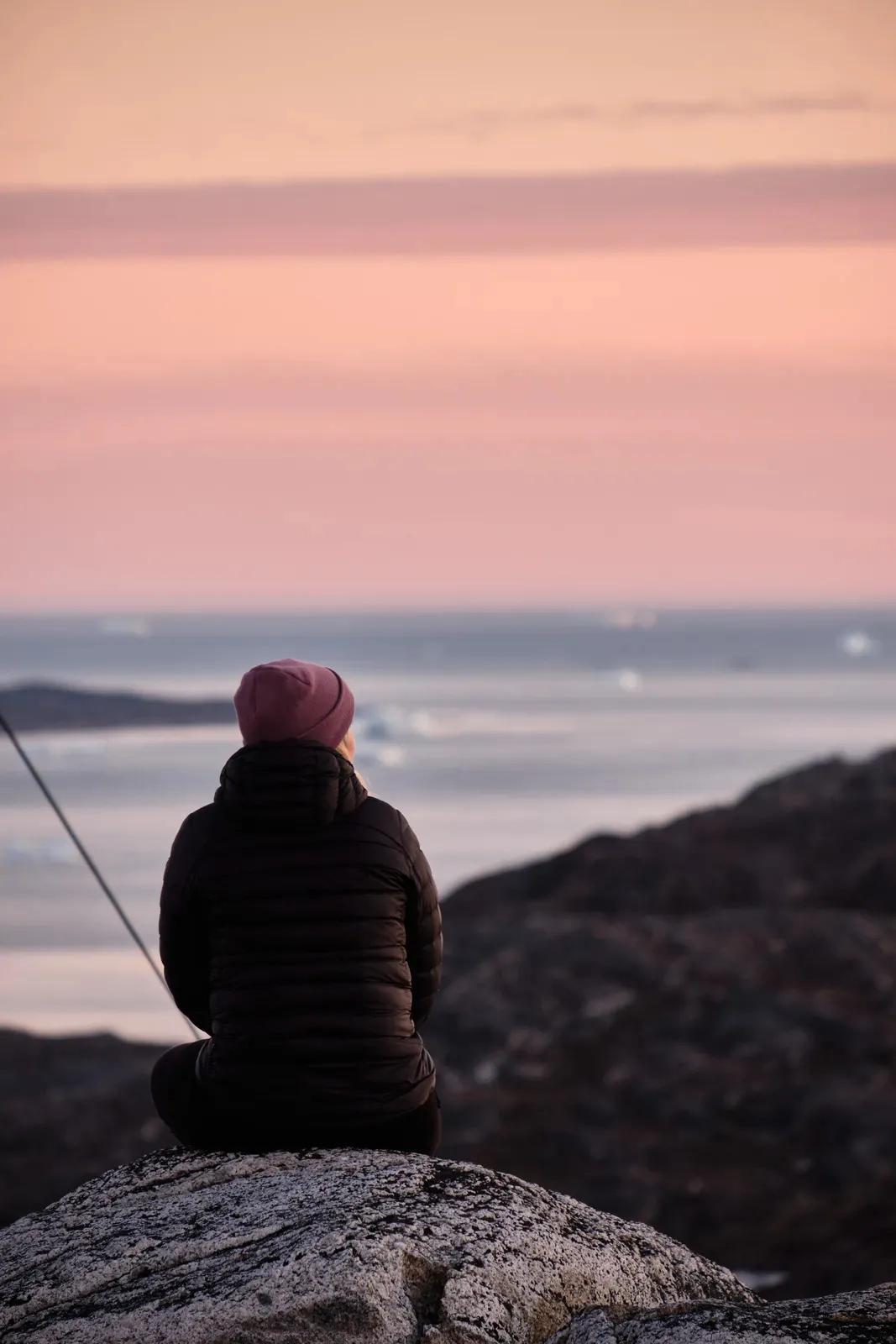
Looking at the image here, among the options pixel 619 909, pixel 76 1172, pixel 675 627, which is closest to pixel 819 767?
pixel 619 909

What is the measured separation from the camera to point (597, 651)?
384ft

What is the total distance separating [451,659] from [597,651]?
37.4 ft

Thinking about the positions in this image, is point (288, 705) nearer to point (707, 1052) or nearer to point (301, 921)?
point (301, 921)

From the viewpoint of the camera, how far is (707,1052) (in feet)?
45.8

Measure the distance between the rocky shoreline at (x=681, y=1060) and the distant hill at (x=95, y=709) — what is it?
5.42 metres

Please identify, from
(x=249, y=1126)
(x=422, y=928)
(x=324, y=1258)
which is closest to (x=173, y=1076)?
(x=249, y=1126)

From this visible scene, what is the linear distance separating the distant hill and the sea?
1.31ft

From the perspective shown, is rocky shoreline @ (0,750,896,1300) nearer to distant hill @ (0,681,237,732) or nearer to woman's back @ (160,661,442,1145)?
distant hill @ (0,681,237,732)

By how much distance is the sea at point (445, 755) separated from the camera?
20938 mm

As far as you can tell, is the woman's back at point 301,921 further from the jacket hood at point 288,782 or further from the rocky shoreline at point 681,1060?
the rocky shoreline at point 681,1060

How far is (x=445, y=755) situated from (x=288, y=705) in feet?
143

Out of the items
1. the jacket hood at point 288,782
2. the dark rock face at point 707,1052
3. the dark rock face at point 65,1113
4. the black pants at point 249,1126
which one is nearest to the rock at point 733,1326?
the black pants at point 249,1126

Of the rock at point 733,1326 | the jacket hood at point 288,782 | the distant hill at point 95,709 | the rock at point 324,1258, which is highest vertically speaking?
the jacket hood at point 288,782

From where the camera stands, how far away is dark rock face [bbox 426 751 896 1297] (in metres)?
12.3
